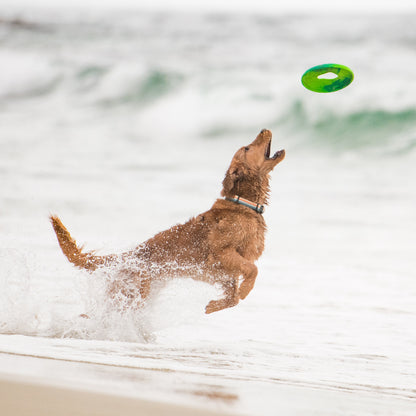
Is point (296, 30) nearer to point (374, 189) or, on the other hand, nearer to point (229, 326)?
point (374, 189)

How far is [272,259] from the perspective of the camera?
7.34 metres

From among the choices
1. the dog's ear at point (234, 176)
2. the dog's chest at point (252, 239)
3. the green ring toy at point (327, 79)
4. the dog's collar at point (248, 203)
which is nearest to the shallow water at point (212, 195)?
the dog's chest at point (252, 239)

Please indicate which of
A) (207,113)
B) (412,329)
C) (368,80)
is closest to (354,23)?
(368,80)

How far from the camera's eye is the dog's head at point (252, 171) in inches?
184

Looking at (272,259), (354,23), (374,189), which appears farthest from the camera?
(354,23)

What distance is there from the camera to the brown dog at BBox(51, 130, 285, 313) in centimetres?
456

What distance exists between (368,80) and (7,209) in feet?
34.2

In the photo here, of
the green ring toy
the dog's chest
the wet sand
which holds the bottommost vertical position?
the wet sand

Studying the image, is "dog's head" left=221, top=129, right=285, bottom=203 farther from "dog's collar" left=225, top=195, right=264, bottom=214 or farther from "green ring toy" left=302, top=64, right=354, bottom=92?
"green ring toy" left=302, top=64, right=354, bottom=92

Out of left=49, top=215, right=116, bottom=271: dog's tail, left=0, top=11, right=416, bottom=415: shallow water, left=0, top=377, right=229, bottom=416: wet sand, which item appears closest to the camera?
left=0, top=377, right=229, bottom=416: wet sand

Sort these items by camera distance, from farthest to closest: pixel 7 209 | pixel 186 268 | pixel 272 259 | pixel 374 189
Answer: pixel 374 189 → pixel 7 209 → pixel 272 259 → pixel 186 268

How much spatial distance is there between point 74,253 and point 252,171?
1.41m

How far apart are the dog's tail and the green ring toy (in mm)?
2029

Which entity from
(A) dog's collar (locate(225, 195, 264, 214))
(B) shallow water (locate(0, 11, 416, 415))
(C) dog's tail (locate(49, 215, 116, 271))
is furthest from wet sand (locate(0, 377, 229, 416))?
(A) dog's collar (locate(225, 195, 264, 214))
